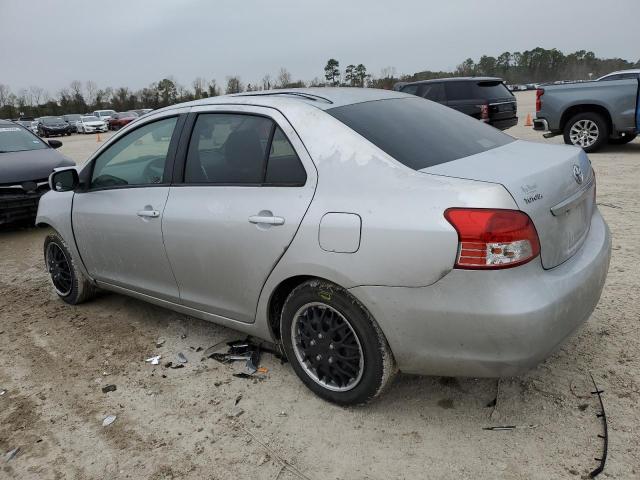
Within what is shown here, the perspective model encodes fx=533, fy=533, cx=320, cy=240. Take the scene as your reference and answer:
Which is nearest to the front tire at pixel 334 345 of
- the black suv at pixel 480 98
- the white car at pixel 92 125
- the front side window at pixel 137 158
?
the front side window at pixel 137 158

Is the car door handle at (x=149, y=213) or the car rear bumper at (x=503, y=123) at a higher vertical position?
the car door handle at (x=149, y=213)

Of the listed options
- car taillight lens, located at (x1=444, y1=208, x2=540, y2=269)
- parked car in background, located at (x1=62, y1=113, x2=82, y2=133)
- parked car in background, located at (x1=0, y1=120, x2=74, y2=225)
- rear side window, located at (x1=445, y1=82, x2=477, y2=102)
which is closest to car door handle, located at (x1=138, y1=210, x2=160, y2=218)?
car taillight lens, located at (x1=444, y1=208, x2=540, y2=269)

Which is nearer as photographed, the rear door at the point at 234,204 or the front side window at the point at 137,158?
the rear door at the point at 234,204

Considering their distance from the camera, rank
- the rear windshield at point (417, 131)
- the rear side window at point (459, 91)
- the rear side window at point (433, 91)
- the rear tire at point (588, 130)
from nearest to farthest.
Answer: the rear windshield at point (417, 131), the rear tire at point (588, 130), the rear side window at point (459, 91), the rear side window at point (433, 91)

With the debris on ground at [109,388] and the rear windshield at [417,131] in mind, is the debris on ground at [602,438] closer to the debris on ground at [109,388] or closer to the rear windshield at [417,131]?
the rear windshield at [417,131]

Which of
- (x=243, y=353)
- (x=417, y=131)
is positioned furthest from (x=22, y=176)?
(x=417, y=131)

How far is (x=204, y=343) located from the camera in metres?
3.76

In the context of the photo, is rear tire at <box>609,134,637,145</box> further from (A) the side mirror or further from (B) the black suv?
(A) the side mirror

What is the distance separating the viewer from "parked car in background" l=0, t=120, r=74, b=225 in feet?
23.3

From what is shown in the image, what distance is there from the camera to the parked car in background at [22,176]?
711cm

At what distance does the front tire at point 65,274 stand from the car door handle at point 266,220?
7.24ft

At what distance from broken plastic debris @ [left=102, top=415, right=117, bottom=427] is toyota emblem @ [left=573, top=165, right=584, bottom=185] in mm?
2760

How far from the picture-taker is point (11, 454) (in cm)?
270

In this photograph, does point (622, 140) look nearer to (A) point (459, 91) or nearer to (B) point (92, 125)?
(A) point (459, 91)
